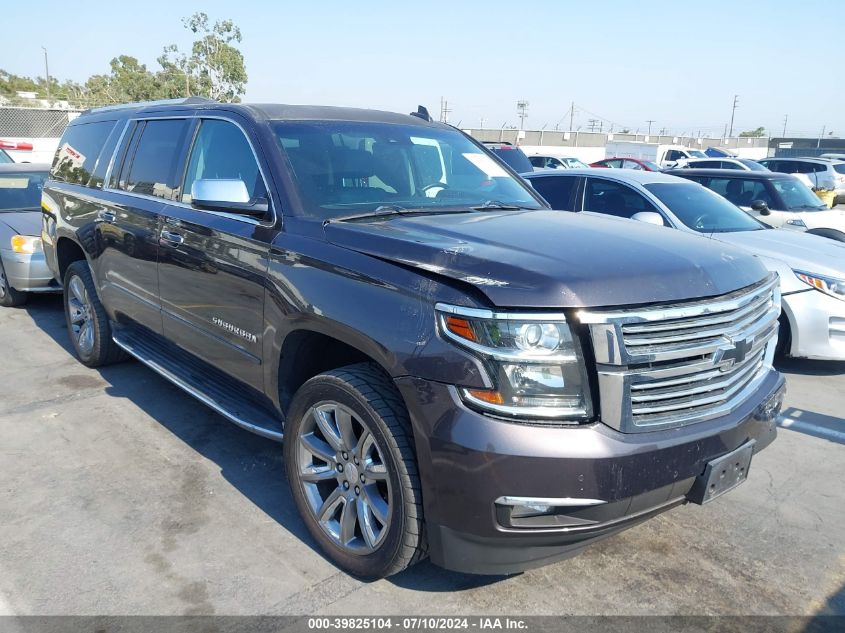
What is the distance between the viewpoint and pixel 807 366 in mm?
6293

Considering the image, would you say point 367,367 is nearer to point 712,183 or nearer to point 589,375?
point 589,375

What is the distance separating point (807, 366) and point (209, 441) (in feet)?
16.9

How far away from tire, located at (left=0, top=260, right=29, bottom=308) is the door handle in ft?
14.7

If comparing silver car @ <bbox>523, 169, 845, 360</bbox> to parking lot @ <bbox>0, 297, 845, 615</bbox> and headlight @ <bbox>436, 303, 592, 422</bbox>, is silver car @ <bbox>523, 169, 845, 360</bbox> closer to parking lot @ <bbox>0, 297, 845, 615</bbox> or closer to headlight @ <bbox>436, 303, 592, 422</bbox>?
parking lot @ <bbox>0, 297, 845, 615</bbox>

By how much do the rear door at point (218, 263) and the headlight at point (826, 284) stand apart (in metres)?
4.59

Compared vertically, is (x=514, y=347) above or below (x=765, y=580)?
above

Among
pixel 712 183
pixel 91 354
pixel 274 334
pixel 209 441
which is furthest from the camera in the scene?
pixel 712 183

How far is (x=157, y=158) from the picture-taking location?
4.55 metres

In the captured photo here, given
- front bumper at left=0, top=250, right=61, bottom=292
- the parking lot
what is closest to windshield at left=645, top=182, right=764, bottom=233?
the parking lot

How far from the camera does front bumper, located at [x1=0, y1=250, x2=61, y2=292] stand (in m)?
7.27

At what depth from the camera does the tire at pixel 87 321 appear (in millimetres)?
5441

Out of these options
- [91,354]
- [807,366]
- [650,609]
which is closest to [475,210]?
[650,609]

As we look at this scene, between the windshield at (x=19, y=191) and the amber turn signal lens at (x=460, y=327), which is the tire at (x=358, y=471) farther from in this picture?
the windshield at (x=19, y=191)

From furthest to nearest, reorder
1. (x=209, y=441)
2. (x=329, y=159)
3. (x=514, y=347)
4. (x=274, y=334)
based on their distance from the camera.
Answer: (x=209, y=441)
(x=329, y=159)
(x=274, y=334)
(x=514, y=347)
